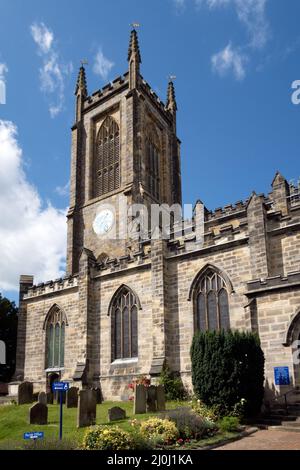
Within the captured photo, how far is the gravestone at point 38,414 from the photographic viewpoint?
660 inches

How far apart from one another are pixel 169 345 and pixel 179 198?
75.6 ft

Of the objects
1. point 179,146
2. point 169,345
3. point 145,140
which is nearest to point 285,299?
point 169,345

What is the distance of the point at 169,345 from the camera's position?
2344 centimetres

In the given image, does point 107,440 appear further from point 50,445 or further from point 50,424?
point 50,424

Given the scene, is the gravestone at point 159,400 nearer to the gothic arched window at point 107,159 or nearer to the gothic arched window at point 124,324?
the gothic arched window at point 124,324

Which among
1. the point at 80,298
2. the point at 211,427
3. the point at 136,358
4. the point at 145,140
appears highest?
the point at 145,140

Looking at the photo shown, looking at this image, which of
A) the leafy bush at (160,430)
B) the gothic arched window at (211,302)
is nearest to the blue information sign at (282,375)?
the leafy bush at (160,430)

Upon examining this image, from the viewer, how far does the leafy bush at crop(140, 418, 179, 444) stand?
13.0 metres

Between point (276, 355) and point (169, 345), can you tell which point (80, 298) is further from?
point (276, 355)

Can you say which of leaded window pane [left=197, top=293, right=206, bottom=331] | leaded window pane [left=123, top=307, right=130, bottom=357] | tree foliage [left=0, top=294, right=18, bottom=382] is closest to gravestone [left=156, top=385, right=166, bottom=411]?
leaded window pane [left=197, top=293, right=206, bottom=331]

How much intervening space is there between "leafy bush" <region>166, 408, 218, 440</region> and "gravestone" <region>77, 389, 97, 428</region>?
3.01 metres

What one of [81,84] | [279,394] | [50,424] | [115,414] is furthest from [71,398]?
[81,84]

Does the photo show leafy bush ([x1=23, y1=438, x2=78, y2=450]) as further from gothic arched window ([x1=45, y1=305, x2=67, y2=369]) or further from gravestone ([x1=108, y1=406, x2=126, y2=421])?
gothic arched window ([x1=45, y1=305, x2=67, y2=369])

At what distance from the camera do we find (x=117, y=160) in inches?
1614
